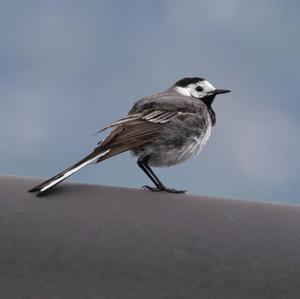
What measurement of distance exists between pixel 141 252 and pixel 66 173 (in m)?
1.56

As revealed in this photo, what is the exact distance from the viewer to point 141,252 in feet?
9.07

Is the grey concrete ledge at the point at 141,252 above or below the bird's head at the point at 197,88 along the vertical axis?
above

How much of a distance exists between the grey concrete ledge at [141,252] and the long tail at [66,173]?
4.6 inches

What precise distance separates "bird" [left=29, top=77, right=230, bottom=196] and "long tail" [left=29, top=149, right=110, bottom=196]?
28 cm

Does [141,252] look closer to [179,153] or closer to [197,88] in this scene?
[179,153]

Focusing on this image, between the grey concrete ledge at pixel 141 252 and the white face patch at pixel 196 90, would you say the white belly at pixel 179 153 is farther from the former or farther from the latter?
the grey concrete ledge at pixel 141 252

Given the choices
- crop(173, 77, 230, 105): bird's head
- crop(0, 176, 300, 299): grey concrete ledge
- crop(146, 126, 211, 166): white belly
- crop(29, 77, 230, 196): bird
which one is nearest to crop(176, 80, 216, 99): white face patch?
crop(173, 77, 230, 105): bird's head

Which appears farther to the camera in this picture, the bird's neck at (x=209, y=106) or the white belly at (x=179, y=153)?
the bird's neck at (x=209, y=106)

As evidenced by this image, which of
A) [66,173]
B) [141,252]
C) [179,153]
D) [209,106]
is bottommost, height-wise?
[179,153]

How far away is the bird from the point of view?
624 centimetres

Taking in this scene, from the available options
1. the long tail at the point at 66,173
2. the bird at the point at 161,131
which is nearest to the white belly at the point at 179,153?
the bird at the point at 161,131

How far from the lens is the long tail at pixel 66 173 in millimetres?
3242

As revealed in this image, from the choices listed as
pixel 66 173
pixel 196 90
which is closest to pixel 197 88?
pixel 196 90

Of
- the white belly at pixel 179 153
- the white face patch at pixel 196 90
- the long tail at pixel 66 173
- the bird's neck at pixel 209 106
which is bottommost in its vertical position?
the white belly at pixel 179 153
